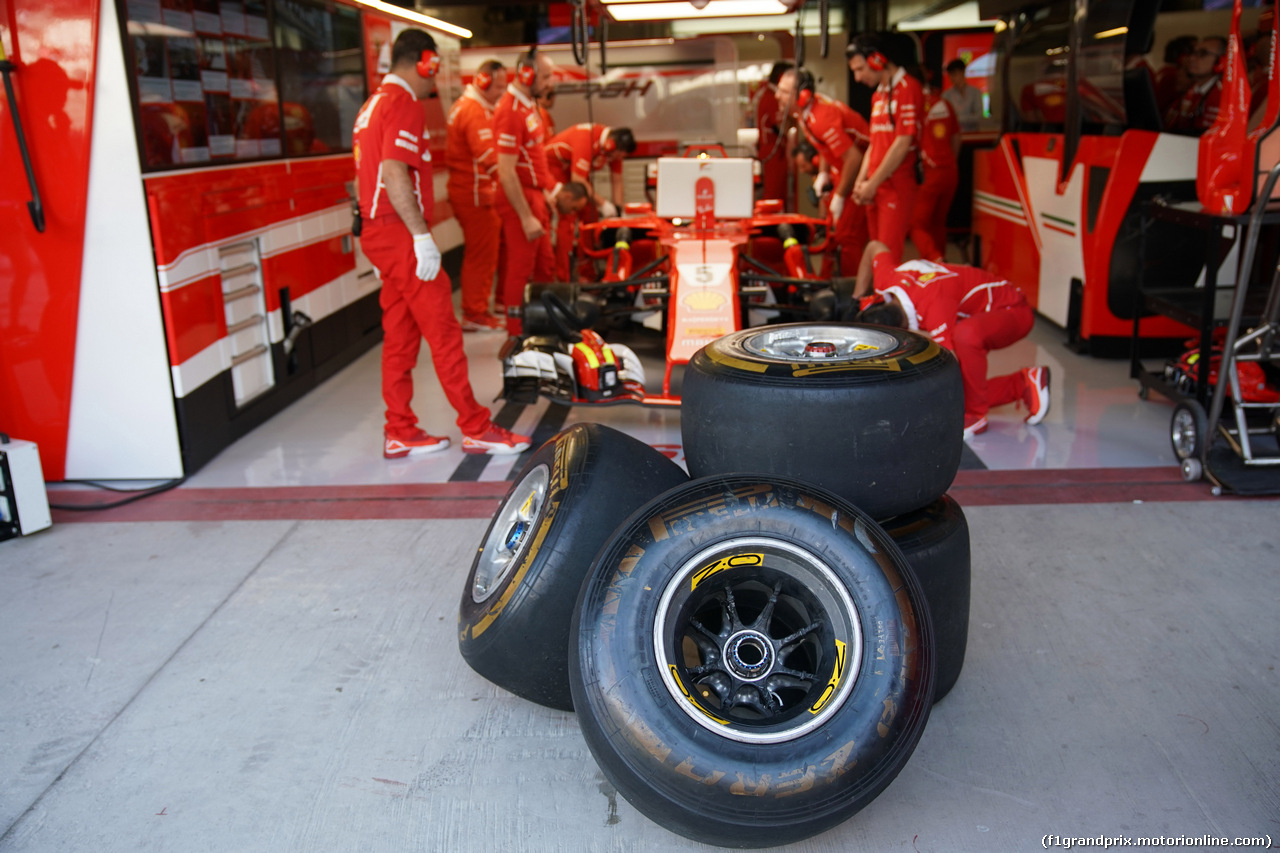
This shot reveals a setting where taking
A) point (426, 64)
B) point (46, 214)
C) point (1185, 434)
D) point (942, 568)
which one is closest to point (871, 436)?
point (942, 568)

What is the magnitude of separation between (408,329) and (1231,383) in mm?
3604

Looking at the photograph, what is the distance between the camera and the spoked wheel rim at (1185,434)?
418cm

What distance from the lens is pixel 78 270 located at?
436 centimetres

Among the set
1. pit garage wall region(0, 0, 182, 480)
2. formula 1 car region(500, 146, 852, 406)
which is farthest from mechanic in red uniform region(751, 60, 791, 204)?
pit garage wall region(0, 0, 182, 480)

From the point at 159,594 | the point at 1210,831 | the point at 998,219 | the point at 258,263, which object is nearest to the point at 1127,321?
the point at 998,219

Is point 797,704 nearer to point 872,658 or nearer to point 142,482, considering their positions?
point 872,658

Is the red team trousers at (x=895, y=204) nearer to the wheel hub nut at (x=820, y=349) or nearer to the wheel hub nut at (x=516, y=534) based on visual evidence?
the wheel hub nut at (x=820, y=349)

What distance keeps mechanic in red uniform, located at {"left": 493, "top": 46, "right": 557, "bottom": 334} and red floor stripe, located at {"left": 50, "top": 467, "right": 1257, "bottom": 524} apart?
2.41 meters

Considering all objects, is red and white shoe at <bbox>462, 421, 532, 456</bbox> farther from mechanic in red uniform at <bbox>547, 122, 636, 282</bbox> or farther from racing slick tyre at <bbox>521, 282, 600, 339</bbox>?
mechanic in red uniform at <bbox>547, 122, 636, 282</bbox>

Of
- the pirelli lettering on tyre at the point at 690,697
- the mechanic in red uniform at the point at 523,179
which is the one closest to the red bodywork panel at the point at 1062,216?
the mechanic in red uniform at the point at 523,179

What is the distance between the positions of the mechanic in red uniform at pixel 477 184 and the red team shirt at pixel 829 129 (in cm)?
237

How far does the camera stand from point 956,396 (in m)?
2.57

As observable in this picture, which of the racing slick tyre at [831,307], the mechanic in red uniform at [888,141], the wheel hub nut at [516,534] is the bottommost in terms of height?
the wheel hub nut at [516,534]

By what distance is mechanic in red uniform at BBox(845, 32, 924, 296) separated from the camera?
21.1 ft
